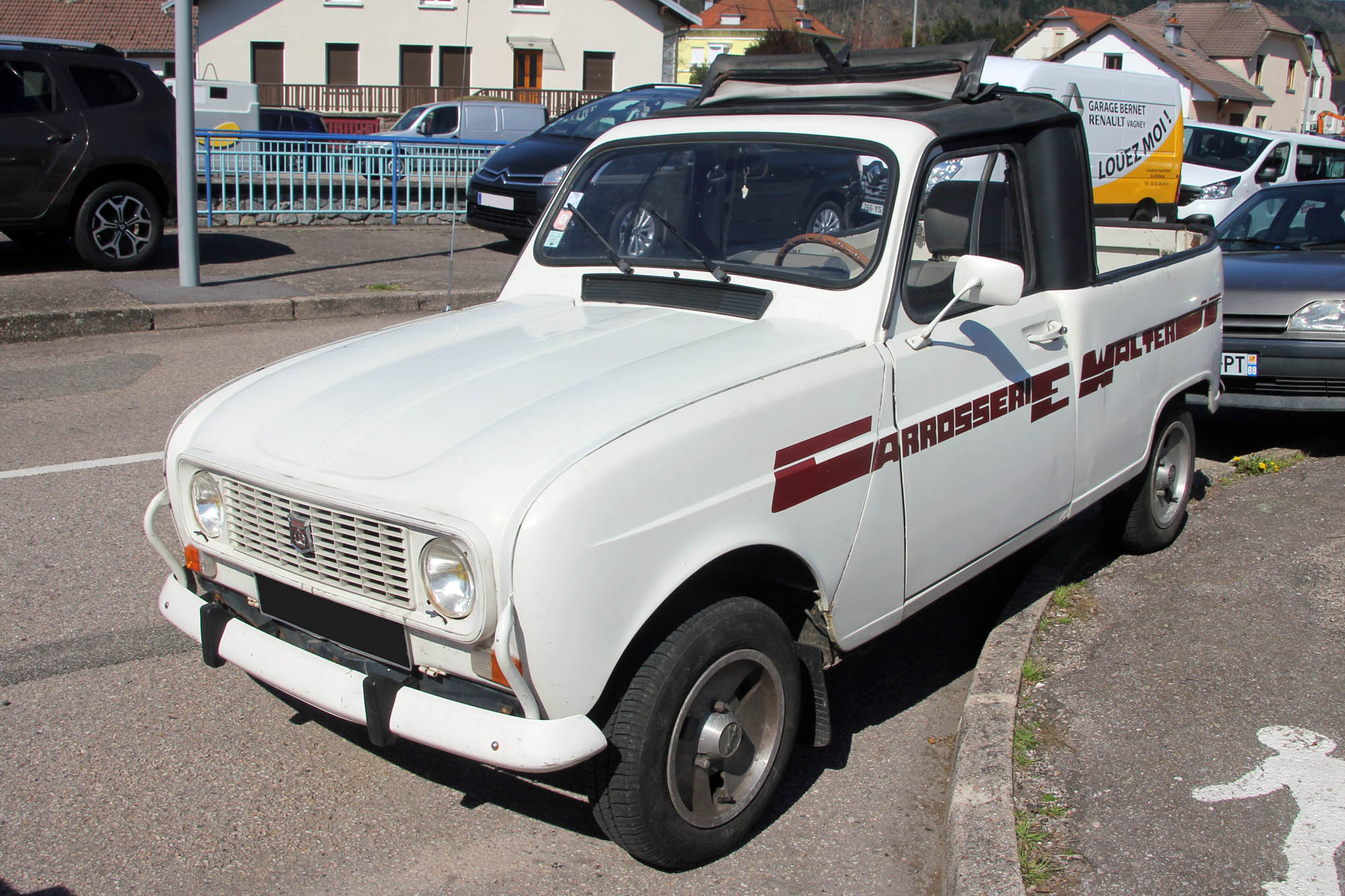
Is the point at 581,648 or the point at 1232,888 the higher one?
the point at 581,648

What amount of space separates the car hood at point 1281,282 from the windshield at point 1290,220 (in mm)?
528

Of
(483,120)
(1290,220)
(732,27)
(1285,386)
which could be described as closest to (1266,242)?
(1290,220)

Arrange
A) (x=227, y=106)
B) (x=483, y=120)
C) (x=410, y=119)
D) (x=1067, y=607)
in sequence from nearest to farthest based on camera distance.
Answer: (x=1067, y=607)
(x=483, y=120)
(x=227, y=106)
(x=410, y=119)

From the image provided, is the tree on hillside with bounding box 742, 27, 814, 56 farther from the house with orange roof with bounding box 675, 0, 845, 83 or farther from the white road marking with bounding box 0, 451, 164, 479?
the white road marking with bounding box 0, 451, 164, 479

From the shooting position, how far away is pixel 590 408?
9.69 feet

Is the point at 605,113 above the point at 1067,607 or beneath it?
above

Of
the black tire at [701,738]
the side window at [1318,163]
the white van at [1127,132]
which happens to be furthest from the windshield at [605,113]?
the side window at [1318,163]

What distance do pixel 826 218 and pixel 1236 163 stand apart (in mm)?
18878

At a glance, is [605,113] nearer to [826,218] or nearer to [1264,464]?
[1264,464]

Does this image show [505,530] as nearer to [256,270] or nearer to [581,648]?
[581,648]

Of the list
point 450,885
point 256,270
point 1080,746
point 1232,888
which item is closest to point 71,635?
point 450,885

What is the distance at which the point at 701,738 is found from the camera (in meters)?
3.06

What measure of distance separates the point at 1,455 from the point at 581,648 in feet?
16.1

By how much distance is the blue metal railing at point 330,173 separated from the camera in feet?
46.8
